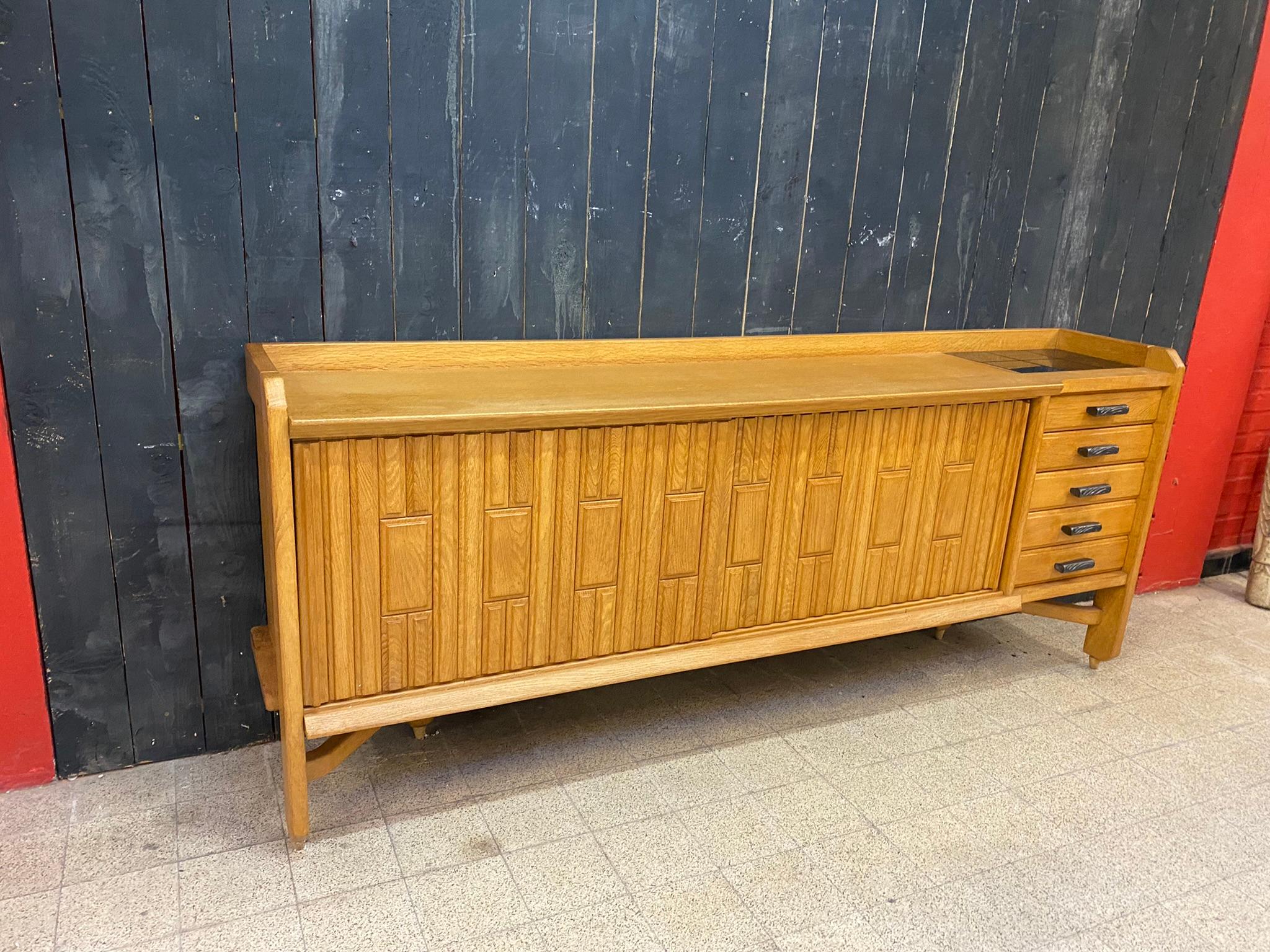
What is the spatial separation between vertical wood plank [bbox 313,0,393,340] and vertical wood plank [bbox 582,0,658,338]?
49 centimetres

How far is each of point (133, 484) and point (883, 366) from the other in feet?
6.17

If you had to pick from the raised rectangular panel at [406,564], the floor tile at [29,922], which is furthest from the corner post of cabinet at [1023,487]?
the floor tile at [29,922]

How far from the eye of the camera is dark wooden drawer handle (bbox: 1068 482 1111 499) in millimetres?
2771

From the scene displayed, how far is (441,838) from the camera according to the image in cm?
213

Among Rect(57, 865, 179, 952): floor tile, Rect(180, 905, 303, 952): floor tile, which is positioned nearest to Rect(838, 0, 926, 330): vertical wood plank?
Rect(180, 905, 303, 952): floor tile

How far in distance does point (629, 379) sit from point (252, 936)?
4.57 feet

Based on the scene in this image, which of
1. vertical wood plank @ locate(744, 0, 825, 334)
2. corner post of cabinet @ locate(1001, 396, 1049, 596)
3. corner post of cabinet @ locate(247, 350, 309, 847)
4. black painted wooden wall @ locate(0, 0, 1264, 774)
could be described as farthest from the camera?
corner post of cabinet @ locate(1001, 396, 1049, 596)

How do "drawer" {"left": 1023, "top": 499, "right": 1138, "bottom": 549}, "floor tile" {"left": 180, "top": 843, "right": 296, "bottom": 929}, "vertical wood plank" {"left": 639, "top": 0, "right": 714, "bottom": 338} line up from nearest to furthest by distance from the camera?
1. "floor tile" {"left": 180, "top": 843, "right": 296, "bottom": 929}
2. "vertical wood plank" {"left": 639, "top": 0, "right": 714, "bottom": 338}
3. "drawer" {"left": 1023, "top": 499, "right": 1138, "bottom": 549}

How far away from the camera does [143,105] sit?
77.4 inches

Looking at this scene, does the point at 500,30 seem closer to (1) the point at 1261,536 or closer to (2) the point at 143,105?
(2) the point at 143,105

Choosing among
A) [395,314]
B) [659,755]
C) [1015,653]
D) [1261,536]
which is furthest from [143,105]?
[1261,536]

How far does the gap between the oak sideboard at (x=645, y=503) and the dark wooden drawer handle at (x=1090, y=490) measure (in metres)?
0.01

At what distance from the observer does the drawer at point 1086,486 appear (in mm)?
2725

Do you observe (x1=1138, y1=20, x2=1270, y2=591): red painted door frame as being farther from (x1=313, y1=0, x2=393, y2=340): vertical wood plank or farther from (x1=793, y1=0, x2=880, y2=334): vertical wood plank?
(x1=313, y1=0, x2=393, y2=340): vertical wood plank
